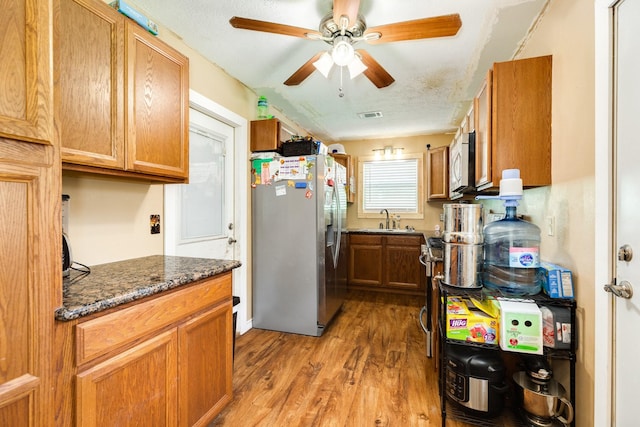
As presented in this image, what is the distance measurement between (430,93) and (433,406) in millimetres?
2776

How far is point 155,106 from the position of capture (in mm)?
1491

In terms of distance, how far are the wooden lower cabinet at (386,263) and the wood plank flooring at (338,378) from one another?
96 cm

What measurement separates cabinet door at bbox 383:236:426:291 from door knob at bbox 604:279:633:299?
2817mm

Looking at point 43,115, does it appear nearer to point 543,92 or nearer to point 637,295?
point 637,295

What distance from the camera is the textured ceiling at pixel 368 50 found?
1.69 meters

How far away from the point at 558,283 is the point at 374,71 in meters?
1.69

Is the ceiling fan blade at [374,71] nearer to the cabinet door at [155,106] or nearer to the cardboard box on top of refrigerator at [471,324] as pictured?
the cabinet door at [155,106]

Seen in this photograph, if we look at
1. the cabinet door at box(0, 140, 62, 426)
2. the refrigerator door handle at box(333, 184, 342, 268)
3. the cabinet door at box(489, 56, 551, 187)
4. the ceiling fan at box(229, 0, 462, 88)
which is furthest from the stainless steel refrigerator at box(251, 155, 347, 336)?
the cabinet door at box(0, 140, 62, 426)

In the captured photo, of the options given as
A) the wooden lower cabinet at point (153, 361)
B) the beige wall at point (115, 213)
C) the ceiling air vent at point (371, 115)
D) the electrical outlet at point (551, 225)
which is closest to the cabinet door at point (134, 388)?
the wooden lower cabinet at point (153, 361)

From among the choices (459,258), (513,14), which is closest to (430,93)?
(513,14)

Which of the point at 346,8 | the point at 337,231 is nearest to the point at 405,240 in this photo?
the point at 337,231

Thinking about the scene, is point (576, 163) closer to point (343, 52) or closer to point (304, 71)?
point (343, 52)

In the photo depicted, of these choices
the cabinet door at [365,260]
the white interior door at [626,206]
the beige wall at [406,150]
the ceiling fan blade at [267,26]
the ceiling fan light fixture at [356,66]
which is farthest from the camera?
the beige wall at [406,150]

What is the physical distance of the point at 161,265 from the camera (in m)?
1.55
